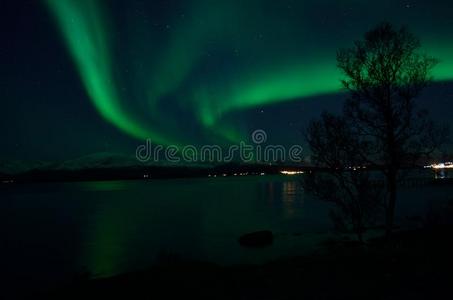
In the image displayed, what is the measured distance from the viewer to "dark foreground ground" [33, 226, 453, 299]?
34.3 ft

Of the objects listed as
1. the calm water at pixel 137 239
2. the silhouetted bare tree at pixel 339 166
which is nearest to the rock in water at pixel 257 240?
the calm water at pixel 137 239

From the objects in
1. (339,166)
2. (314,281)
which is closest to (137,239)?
(339,166)

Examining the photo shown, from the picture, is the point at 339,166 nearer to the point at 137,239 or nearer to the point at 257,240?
the point at 257,240

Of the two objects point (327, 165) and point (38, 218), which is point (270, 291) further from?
point (38, 218)

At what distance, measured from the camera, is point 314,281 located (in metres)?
12.4

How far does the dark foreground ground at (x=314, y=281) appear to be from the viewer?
10.5 meters

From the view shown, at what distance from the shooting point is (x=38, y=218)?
8125 centimetres

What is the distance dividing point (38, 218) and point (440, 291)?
85249mm

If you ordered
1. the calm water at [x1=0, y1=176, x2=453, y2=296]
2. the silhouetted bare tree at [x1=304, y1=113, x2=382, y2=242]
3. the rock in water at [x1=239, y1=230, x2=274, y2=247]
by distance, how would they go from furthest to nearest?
1. the rock in water at [x1=239, y1=230, x2=274, y2=247]
2. the calm water at [x1=0, y1=176, x2=453, y2=296]
3. the silhouetted bare tree at [x1=304, y1=113, x2=382, y2=242]

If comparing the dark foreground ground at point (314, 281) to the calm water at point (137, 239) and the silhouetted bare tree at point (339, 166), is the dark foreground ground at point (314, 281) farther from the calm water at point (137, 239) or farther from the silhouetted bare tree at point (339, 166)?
the calm water at point (137, 239)

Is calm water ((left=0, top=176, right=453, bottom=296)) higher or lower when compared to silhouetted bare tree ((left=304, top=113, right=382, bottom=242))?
lower

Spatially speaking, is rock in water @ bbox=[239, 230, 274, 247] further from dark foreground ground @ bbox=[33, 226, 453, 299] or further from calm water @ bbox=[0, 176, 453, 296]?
dark foreground ground @ bbox=[33, 226, 453, 299]

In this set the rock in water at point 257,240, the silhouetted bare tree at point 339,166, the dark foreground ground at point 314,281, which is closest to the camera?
the dark foreground ground at point 314,281

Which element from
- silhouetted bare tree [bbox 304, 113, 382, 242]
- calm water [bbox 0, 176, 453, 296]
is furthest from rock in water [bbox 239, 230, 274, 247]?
silhouetted bare tree [bbox 304, 113, 382, 242]
